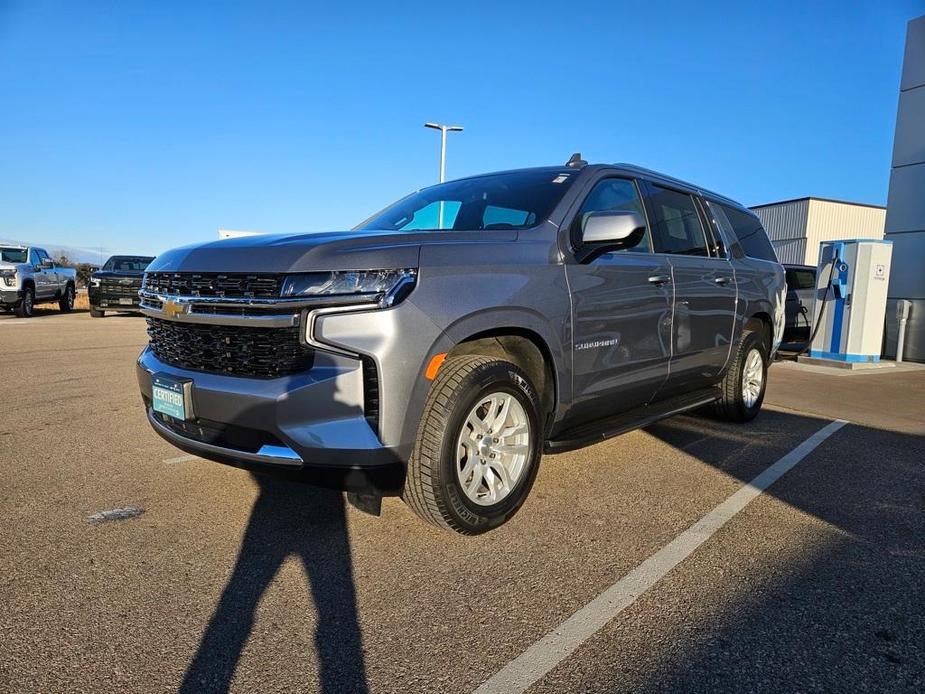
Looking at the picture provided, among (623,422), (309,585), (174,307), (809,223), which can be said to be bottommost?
(309,585)

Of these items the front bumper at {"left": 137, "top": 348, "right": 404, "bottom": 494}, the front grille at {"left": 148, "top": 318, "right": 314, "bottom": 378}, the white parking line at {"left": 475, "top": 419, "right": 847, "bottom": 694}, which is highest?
the front grille at {"left": 148, "top": 318, "right": 314, "bottom": 378}

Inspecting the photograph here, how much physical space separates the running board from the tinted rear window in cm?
158

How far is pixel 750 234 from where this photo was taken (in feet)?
19.1

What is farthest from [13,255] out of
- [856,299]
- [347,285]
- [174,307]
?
[856,299]

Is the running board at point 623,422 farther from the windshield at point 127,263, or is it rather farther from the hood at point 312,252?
the windshield at point 127,263

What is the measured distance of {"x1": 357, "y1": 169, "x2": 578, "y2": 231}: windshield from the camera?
357 cm

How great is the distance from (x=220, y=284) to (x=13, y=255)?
17.5m

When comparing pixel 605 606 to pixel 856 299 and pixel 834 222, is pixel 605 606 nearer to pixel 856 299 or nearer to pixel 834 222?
pixel 856 299

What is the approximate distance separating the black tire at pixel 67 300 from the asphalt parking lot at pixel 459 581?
57.3ft

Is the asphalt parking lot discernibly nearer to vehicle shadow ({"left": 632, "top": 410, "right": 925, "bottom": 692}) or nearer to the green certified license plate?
vehicle shadow ({"left": 632, "top": 410, "right": 925, "bottom": 692})

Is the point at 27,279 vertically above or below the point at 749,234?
below

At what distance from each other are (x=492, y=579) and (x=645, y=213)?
265 cm

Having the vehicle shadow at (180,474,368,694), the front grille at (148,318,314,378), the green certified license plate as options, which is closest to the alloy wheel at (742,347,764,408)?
the vehicle shadow at (180,474,368,694)

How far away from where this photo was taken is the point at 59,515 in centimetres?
319
